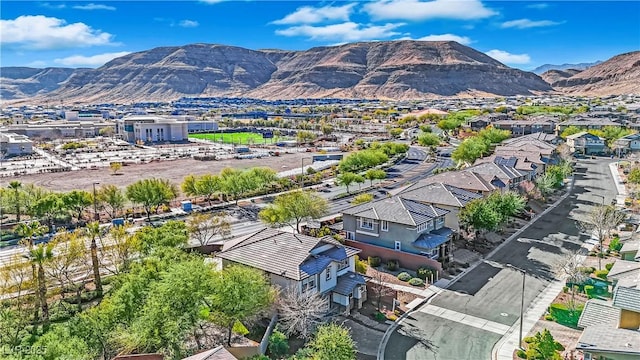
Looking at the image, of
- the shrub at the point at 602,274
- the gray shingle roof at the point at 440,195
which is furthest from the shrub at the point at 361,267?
the shrub at the point at 602,274

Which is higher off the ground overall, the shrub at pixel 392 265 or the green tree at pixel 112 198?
the green tree at pixel 112 198

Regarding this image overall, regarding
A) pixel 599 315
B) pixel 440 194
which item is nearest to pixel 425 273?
pixel 440 194

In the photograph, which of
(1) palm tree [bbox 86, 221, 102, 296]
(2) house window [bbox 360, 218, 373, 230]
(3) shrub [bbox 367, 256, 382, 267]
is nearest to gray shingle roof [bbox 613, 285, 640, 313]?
(3) shrub [bbox 367, 256, 382, 267]

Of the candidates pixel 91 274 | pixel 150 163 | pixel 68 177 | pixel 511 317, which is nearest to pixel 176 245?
pixel 91 274

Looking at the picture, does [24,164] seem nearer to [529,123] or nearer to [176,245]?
[176,245]

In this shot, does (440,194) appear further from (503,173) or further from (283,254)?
(283,254)

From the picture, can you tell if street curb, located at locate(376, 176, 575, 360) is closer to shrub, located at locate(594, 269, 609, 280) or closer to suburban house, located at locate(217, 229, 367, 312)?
suburban house, located at locate(217, 229, 367, 312)

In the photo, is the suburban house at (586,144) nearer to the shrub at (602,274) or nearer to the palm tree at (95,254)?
the shrub at (602,274)
